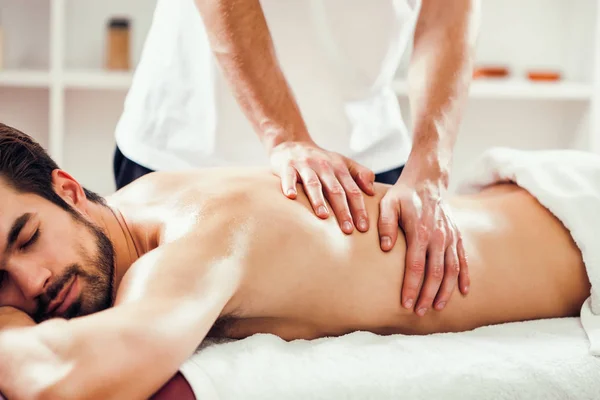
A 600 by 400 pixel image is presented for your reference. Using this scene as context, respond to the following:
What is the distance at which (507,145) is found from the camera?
134 inches

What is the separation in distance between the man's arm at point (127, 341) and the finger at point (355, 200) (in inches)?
12.3

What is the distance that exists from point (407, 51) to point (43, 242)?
2.05 m

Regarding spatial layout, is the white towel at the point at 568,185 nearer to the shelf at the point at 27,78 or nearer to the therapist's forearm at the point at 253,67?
the therapist's forearm at the point at 253,67

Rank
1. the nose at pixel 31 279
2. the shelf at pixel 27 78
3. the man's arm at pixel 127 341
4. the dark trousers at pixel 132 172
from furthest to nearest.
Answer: the shelf at pixel 27 78
the dark trousers at pixel 132 172
the nose at pixel 31 279
the man's arm at pixel 127 341

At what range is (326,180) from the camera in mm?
1434

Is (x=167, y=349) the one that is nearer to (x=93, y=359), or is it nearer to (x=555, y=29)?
(x=93, y=359)

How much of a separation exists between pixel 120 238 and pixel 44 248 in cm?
22

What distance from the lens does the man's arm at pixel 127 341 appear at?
0.98 meters

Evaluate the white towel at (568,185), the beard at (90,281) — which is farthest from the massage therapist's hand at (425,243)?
the beard at (90,281)

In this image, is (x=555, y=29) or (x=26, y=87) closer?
(x=26, y=87)

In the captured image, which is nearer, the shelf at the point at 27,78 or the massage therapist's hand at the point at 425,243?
the massage therapist's hand at the point at 425,243

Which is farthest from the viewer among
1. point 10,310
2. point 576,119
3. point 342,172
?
point 576,119

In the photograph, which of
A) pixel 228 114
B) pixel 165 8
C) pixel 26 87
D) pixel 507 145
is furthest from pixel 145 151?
pixel 507 145

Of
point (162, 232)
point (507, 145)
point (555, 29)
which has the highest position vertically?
point (555, 29)
